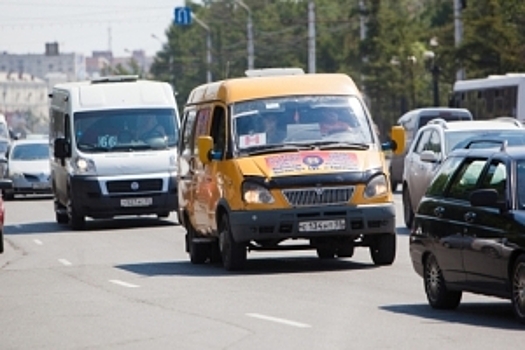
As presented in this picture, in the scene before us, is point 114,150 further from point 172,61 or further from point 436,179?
point 172,61

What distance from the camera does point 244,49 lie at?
143125 mm

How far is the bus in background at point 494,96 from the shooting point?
49.0 meters

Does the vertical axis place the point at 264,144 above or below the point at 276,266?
above

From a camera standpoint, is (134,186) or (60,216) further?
(60,216)

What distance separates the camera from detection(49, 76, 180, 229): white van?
32781 mm

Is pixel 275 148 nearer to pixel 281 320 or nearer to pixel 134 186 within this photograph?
pixel 281 320

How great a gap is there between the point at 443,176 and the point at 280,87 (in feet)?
19.2

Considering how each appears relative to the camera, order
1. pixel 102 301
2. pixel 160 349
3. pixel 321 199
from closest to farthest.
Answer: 1. pixel 160 349
2. pixel 102 301
3. pixel 321 199

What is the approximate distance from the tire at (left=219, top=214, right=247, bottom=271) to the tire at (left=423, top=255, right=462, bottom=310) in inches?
202

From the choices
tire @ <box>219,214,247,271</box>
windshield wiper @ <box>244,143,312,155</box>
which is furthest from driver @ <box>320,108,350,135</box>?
tire @ <box>219,214,247,271</box>

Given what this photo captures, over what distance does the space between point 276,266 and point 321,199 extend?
158 cm

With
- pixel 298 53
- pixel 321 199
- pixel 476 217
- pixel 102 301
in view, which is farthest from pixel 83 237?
pixel 298 53

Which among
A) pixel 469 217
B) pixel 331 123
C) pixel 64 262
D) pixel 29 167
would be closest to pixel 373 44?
pixel 29 167

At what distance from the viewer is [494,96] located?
51.5m
